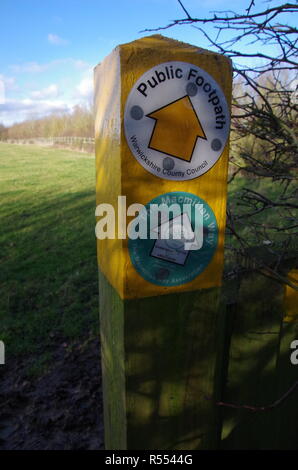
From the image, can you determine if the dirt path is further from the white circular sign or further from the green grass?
the white circular sign

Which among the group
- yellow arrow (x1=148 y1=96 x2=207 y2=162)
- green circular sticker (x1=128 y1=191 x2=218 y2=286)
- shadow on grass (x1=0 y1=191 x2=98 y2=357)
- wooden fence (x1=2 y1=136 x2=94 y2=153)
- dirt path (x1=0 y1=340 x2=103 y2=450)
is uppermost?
wooden fence (x1=2 y1=136 x2=94 y2=153)

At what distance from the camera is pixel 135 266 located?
3.48ft

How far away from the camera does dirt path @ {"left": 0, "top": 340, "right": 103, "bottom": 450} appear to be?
2.45m

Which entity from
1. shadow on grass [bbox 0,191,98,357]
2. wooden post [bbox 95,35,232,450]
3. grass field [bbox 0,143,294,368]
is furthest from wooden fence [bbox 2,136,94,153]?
wooden post [bbox 95,35,232,450]

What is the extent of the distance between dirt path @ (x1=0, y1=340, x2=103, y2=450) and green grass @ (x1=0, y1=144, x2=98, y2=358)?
0.33m

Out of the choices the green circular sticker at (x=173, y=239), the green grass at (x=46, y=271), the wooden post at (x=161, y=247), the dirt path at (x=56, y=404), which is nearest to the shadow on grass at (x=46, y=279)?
the green grass at (x=46, y=271)

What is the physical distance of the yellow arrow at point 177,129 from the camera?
1005mm

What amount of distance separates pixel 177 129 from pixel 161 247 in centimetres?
36

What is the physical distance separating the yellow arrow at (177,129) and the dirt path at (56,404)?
7.17ft

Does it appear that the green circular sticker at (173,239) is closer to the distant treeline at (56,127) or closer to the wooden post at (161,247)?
the wooden post at (161,247)

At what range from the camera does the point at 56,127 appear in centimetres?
3897
